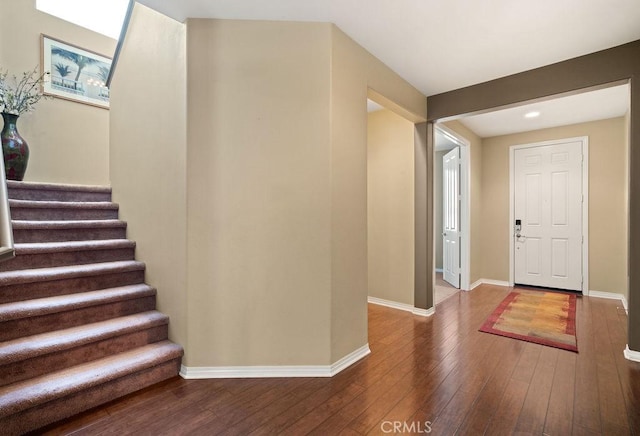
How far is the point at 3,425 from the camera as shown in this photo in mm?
1527

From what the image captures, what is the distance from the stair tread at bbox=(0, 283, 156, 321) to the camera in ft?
6.21

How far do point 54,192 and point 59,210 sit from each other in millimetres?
422

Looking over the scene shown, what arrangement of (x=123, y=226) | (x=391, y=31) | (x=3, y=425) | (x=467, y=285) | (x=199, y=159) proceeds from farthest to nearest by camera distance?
(x=467, y=285)
(x=123, y=226)
(x=391, y=31)
(x=199, y=159)
(x=3, y=425)

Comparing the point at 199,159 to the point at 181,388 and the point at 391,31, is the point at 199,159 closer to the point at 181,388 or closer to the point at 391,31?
the point at 181,388

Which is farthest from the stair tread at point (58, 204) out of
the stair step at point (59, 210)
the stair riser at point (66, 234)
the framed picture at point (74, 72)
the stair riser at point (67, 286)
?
the framed picture at point (74, 72)

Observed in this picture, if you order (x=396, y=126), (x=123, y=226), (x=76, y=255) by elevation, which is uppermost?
(x=396, y=126)

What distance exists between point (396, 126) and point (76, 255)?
3495 mm

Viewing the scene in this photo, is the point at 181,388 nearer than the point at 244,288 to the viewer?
Yes

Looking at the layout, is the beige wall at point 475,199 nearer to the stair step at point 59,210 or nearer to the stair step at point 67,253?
the stair step at point 67,253

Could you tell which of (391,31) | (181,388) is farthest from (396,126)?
(181,388)

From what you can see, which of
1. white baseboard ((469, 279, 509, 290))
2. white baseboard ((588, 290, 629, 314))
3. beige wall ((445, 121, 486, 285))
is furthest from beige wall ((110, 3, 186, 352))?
white baseboard ((588, 290, 629, 314))

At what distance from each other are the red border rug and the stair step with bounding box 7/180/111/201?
4.30 metres

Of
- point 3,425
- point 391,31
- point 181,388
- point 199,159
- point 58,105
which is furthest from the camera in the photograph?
point 58,105

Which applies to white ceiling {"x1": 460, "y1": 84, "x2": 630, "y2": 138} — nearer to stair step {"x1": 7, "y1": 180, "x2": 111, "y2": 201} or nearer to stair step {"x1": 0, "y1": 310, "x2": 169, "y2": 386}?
stair step {"x1": 0, "y1": 310, "x2": 169, "y2": 386}
